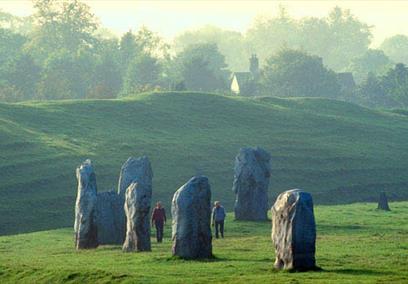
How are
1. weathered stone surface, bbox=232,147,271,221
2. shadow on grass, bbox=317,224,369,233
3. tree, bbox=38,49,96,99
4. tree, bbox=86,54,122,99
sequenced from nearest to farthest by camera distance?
shadow on grass, bbox=317,224,369,233, weathered stone surface, bbox=232,147,271,221, tree, bbox=38,49,96,99, tree, bbox=86,54,122,99

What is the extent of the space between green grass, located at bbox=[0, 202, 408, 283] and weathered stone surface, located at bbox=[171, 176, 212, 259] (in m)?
0.70

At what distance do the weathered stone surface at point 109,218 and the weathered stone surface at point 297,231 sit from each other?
16.9 meters

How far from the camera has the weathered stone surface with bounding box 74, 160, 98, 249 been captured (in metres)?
53.1

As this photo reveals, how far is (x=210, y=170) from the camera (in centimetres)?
9288

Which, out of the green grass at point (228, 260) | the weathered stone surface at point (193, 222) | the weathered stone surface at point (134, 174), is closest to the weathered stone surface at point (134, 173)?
the weathered stone surface at point (134, 174)

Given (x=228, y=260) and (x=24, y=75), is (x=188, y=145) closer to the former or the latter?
(x=228, y=260)

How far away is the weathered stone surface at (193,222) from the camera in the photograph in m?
44.0

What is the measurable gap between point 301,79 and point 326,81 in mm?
4905

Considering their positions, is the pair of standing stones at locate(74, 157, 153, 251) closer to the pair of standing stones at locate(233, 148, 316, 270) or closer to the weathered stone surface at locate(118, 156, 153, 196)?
the weathered stone surface at locate(118, 156, 153, 196)

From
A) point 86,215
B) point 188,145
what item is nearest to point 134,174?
point 86,215

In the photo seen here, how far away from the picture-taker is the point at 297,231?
3812 cm

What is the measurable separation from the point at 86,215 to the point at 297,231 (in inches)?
692

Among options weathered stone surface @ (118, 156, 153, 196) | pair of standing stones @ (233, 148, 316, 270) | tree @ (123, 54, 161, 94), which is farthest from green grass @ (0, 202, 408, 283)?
tree @ (123, 54, 161, 94)

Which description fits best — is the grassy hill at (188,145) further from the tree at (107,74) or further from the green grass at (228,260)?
the tree at (107,74)
